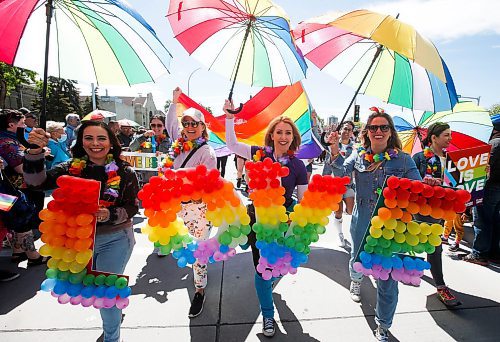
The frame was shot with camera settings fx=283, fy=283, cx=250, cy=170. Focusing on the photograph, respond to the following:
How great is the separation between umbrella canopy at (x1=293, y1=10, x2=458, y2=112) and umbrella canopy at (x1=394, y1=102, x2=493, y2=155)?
102 cm

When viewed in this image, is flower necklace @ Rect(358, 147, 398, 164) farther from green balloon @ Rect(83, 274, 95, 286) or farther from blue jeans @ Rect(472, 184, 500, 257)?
blue jeans @ Rect(472, 184, 500, 257)

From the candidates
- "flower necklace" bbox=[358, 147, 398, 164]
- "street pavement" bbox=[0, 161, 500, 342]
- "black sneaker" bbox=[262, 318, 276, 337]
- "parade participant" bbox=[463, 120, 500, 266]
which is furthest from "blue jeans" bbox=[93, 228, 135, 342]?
"parade participant" bbox=[463, 120, 500, 266]

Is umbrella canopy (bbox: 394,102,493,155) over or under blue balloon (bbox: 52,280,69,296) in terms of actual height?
over

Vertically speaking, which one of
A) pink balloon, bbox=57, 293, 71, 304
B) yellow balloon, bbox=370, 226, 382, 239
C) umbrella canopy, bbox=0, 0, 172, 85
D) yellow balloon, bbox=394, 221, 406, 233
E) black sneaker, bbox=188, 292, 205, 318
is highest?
umbrella canopy, bbox=0, 0, 172, 85

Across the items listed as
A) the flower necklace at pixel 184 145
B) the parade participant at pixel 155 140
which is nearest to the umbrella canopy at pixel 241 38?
the flower necklace at pixel 184 145

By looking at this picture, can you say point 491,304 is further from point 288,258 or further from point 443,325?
point 288,258

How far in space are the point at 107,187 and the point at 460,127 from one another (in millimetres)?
4307

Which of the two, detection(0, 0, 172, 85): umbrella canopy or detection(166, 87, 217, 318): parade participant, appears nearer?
detection(0, 0, 172, 85): umbrella canopy

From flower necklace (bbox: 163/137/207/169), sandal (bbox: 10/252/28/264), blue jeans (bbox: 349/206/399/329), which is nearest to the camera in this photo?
blue jeans (bbox: 349/206/399/329)

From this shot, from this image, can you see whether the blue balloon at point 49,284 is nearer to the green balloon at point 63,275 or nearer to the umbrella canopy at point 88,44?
the green balloon at point 63,275

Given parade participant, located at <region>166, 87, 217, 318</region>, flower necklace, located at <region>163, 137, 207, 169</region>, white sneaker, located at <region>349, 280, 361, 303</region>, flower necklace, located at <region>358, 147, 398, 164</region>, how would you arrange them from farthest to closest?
1. white sneaker, located at <region>349, 280, 361, 303</region>
2. flower necklace, located at <region>163, 137, 207, 169</region>
3. parade participant, located at <region>166, 87, 217, 318</region>
4. flower necklace, located at <region>358, 147, 398, 164</region>

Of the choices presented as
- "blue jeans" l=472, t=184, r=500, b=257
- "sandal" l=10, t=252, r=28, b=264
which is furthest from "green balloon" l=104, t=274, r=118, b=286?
"blue jeans" l=472, t=184, r=500, b=257

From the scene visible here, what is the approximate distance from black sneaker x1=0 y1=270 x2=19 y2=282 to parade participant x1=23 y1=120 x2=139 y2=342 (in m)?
2.03

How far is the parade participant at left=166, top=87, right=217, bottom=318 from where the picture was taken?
101 inches
